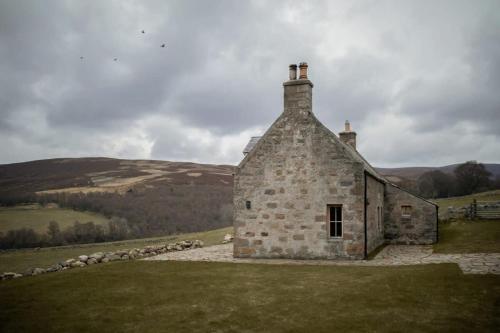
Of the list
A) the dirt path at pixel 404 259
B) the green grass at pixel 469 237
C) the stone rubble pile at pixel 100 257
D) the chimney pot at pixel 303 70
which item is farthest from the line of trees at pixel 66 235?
the green grass at pixel 469 237

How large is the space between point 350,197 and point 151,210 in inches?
1680

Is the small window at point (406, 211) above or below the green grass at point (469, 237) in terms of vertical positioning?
above

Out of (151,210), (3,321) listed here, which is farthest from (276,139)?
(151,210)

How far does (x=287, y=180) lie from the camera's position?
18969 millimetres

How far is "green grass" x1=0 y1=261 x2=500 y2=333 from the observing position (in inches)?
349

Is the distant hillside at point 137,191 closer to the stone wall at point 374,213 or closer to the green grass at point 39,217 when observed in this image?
the green grass at point 39,217

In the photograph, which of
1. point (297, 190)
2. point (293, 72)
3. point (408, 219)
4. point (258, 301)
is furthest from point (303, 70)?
point (258, 301)

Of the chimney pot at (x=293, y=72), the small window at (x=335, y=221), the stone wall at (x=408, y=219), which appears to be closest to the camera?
the small window at (x=335, y=221)

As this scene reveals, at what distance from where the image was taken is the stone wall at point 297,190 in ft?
59.0

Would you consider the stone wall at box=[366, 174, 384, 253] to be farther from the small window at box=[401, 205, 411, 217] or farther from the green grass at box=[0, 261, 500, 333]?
the green grass at box=[0, 261, 500, 333]

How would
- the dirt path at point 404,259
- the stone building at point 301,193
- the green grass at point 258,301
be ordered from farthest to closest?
1. the stone building at point 301,193
2. the dirt path at point 404,259
3. the green grass at point 258,301

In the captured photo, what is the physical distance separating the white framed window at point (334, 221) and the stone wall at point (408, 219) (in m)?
7.76

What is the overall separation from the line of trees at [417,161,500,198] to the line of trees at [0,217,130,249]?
37.2 metres

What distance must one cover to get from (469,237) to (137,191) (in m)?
50.7
